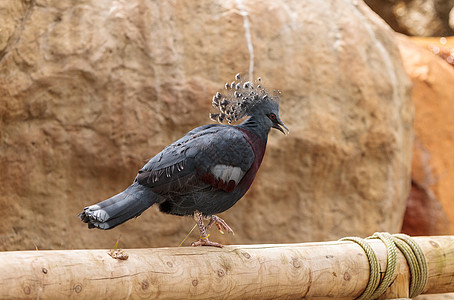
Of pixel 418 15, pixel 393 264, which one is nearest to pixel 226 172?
pixel 393 264

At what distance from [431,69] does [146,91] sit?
3277 mm

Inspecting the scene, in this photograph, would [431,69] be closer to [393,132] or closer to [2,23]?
[393,132]

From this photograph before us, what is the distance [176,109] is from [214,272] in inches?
72.8

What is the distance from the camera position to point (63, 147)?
12.1 feet

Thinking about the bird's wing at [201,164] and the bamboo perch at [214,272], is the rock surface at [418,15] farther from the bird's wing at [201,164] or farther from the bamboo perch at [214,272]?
the bird's wing at [201,164]

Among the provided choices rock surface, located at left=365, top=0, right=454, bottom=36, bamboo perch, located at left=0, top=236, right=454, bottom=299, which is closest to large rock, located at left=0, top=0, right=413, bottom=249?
bamboo perch, located at left=0, top=236, right=454, bottom=299

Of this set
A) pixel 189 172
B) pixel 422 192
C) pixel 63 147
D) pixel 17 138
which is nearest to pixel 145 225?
pixel 63 147

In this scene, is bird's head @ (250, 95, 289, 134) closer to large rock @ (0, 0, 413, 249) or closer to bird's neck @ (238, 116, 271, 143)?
bird's neck @ (238, 116, 271, 143)

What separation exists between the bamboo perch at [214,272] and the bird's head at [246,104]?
1.63ft

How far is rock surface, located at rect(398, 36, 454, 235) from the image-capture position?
5.66m

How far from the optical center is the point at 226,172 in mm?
2141

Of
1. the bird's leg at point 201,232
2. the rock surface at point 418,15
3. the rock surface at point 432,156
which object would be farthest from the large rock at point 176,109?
the rock surface at point 418,15

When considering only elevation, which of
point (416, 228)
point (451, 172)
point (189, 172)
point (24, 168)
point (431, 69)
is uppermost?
point (189, 172)

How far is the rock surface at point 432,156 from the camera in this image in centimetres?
566
